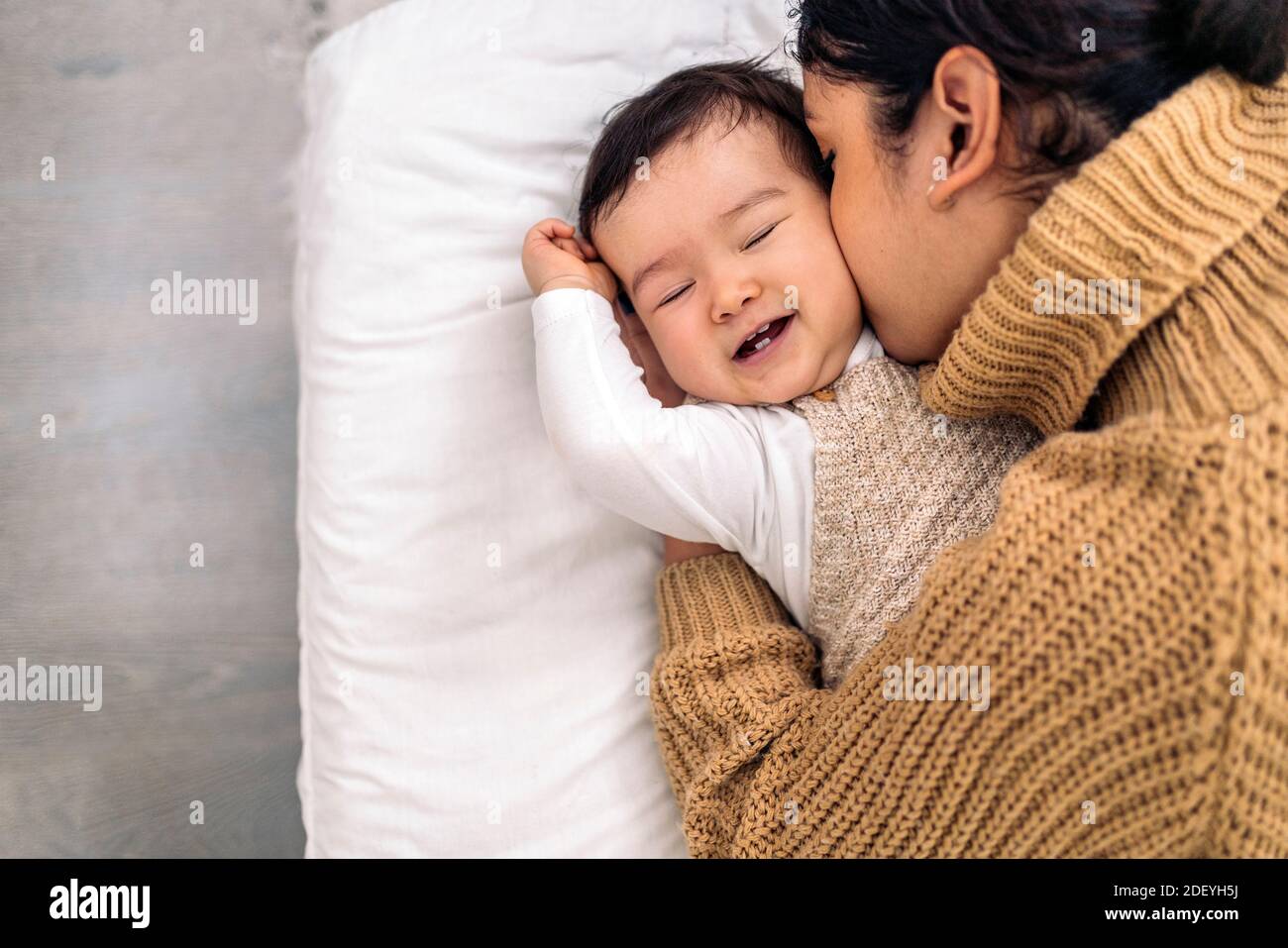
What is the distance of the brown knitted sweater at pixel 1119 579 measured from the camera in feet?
2.36

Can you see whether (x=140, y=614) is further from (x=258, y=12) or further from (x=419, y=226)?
(x=258, y=12)

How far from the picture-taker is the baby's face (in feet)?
3.24

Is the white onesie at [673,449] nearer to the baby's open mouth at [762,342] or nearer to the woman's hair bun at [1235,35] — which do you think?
the baby's open mouth at [762,342]

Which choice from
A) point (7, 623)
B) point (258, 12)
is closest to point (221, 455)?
point (7, 623)

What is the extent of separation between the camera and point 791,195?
1008 mm

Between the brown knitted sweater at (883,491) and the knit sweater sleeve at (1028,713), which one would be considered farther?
the brown knitted sweater at (883,491)

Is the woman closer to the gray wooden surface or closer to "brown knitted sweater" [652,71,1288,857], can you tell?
"brown knitted sweater" [652,71,1288,857]

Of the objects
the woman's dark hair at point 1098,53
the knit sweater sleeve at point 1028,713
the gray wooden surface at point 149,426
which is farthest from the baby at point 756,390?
the gray wooden surface at point 149,426

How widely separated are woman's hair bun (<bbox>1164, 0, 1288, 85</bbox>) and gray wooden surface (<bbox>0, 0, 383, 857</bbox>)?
1.16 metres

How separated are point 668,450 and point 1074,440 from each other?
0.37 meters

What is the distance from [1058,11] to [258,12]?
1.21 m

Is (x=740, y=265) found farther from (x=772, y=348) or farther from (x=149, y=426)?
(x=149, y=426)

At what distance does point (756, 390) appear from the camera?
102 centimetres

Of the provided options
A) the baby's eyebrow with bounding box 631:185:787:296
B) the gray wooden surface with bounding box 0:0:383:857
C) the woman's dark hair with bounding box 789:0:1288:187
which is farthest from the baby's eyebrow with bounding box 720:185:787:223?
the gray wooden surface with bounding box 0:0:383:857
